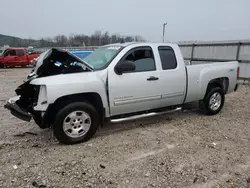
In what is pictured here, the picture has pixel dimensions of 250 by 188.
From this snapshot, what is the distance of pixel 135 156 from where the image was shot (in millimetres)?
3643

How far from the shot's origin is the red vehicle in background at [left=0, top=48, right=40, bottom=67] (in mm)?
18344

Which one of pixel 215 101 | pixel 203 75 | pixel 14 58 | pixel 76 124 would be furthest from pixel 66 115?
pixel 14 58

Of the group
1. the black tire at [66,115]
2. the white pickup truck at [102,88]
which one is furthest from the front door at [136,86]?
Result: the black tire at [66,115]

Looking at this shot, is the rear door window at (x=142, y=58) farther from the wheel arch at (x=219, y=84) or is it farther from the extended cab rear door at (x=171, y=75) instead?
the wheel arch at (x=219, y=84)

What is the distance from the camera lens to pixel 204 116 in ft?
18.9

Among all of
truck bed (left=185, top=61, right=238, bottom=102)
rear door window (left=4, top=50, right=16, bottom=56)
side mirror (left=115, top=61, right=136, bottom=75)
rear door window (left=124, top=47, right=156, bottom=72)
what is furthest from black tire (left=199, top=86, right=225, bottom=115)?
rear door window (left=4, top=50, right=16, bottom=56)

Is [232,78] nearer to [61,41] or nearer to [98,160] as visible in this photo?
[98,160]

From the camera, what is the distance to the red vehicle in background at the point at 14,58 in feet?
60.2

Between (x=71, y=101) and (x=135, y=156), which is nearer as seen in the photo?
(x=135, y=156)

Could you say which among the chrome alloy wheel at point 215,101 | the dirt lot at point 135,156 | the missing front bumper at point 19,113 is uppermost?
the missing front bumper at point 19,113

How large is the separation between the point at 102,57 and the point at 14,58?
16759mm

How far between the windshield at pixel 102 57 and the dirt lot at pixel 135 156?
140 cm

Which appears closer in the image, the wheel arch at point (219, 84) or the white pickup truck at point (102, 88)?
the white pickup truck at point (102, 88)

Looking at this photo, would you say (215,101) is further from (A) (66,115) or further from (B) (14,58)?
(B) (14,58)
